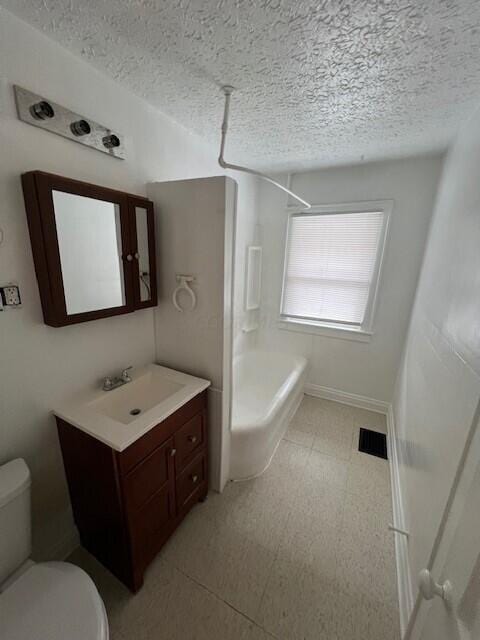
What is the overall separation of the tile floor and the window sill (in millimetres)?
1264

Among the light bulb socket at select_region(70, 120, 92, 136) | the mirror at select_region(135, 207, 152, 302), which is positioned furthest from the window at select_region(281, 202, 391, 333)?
the light bulb socket at select_region(70, 120, 92, 136)

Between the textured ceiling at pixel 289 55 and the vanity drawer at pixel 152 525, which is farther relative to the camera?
the vanity drawer at pixel 152 525

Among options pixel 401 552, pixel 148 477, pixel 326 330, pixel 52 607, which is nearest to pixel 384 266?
pixel 326 330

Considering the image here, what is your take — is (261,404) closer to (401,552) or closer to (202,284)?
(401,552)

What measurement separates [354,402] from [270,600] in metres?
2.01

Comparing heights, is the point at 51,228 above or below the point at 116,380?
above

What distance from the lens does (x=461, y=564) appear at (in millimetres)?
591

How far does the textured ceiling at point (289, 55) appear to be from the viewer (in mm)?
874

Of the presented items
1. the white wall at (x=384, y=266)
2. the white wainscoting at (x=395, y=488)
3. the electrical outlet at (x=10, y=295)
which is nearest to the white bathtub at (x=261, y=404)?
the white wall at (x=384, y=266)

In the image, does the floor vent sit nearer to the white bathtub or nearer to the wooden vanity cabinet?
the white bathtub

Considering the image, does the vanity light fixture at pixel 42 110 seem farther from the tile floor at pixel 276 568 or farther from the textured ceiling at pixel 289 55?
the tile floor at pixel 276 568

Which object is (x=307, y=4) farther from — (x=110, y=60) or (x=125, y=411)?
(x=125, y=411)

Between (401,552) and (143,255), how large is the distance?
87.6 inches

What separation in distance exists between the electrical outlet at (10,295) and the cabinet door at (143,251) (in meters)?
0.51
